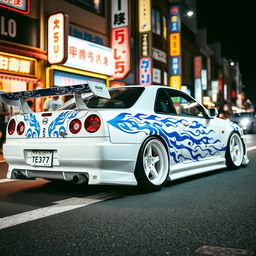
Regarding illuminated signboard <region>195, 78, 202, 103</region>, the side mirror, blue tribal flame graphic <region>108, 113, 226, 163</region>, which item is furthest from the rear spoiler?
illuminated signboard <region>195, 78, 202, 103</region>

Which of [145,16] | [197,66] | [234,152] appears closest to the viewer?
[234,152]

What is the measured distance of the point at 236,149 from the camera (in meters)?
6.89

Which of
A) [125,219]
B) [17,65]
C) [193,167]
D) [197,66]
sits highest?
[197,66]

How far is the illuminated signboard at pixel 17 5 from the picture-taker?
11698 millimetres

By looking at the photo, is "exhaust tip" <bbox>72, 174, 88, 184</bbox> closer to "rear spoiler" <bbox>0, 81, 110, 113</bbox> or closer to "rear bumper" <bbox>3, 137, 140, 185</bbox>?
"rear bumper" <bbox>3, 137, 140, 185</bbox>

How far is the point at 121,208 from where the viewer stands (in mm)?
3781

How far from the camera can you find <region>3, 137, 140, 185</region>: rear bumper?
411 centimetres

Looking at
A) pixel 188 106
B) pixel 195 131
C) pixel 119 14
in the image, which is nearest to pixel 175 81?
pixel 119 14

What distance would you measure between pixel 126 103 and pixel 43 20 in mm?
10589

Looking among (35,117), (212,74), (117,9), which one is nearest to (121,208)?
(35,117)

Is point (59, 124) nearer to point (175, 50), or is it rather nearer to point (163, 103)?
point (163, 103)

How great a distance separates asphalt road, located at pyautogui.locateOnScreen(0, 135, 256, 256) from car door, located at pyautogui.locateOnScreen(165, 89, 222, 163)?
0.50 m

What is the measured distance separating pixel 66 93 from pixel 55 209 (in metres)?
1.24

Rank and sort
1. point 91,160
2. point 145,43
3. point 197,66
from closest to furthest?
point 91,160 < point 145,43 < point 197,66
